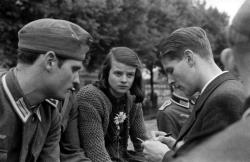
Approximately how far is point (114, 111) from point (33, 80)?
1.25 m

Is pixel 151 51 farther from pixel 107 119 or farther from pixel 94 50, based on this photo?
pixel 107 119

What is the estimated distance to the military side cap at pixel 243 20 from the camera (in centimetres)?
114

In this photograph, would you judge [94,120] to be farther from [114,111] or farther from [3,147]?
[3,147]

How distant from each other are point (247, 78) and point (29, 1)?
36.0 ft

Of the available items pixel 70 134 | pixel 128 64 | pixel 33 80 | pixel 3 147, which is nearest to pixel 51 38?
pixel 33 80

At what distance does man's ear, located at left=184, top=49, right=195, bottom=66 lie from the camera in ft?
9.01

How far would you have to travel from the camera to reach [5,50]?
11430mm

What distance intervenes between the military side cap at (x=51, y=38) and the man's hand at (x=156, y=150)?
32.9 inches

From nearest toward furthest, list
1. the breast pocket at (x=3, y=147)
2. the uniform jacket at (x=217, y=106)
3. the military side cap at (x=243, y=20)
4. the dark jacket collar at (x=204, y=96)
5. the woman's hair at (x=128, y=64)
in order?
the military side cap at (x=243, y=20) → the uniform jacket at (x=217, y=106) → the dark jacket collar at (x=204, y=96) → the breast pocket at (x=3, y=147) → the woman's hair at (x=128, y=64)

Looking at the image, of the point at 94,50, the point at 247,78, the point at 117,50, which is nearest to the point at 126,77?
the point at 117,50

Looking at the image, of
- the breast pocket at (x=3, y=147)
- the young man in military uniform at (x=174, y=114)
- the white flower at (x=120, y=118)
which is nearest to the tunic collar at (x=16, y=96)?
the breast pocket at (x=3, y=147)

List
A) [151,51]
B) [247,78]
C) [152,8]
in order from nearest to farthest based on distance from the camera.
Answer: [247,78] → [151,51] → [152,8]

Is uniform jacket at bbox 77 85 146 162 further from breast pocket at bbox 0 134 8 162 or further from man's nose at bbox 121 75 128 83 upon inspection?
breast pocket at bbox 0 134 8 162

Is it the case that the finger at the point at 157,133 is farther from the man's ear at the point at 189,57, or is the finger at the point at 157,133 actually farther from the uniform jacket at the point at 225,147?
the uniform jacket at the point at 225,147
